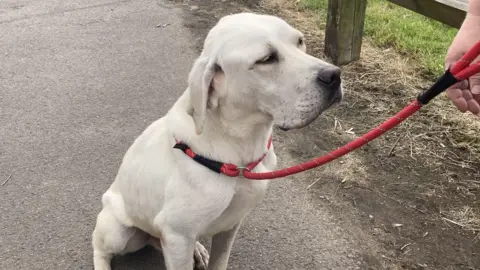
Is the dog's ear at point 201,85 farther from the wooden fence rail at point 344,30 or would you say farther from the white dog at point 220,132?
the wooden fence rail at point 344,30

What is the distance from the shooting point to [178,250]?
259cm

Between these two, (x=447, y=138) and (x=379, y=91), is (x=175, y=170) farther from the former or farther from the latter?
(x=379, y=91)

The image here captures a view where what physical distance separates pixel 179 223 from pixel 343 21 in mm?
3288

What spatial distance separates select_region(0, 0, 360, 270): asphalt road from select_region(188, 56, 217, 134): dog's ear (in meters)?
1.30

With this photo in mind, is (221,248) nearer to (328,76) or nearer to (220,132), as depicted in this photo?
(220,132)

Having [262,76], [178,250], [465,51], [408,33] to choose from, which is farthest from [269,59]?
[408,33]

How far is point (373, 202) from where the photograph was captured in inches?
145

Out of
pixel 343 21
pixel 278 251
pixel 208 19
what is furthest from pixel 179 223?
pixel 208 19

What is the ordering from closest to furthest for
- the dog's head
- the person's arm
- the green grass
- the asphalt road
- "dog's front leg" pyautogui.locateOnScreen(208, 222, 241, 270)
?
the dog's head → the person's arm → "dog's front leg" pyautogui.locateOnScreen(208, 222, 241, 270) → the asphalt road → the green grass

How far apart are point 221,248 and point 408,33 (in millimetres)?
3819

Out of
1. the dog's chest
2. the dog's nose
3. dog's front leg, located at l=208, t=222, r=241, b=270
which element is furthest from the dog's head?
dog's front leg, located at l=208, t=222, r=241, b=270

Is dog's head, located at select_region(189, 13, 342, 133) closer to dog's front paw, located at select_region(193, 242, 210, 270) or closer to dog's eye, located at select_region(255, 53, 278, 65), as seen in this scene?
dog's eye, located at select_region(255, 53, 278, 65)

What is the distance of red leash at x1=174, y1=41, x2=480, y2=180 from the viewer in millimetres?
2131

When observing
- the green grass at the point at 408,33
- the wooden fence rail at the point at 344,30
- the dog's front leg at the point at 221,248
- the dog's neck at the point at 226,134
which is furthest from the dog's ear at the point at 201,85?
the green grass at the point at 408,33
